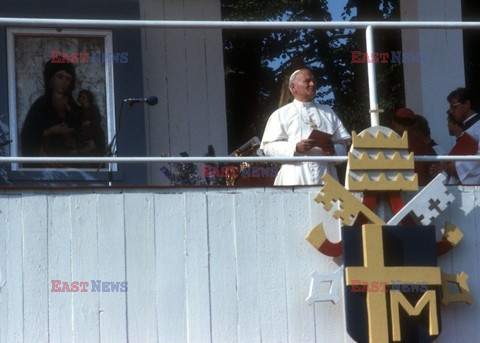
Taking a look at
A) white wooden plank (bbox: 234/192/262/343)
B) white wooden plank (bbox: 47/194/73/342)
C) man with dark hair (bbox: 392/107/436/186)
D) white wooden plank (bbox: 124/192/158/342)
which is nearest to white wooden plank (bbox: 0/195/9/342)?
white wooden plank (bbox: 47/194/73/342)

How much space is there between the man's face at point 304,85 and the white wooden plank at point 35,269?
1907 mm

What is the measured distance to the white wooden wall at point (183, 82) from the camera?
1027cm

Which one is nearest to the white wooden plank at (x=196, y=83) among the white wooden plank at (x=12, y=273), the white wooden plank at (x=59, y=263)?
the white wooden plank at (x=59, y=263)

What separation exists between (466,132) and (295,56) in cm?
413

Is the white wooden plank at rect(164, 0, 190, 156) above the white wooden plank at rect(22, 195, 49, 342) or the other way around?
above

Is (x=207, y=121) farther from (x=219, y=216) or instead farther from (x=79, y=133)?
(x=219, y=216)

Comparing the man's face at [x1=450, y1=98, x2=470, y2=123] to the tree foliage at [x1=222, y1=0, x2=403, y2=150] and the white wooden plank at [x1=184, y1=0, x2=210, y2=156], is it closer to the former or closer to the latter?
the white wooden plank at [x1=184, y1=0, x2=210, y2=156]

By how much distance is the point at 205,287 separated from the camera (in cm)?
743

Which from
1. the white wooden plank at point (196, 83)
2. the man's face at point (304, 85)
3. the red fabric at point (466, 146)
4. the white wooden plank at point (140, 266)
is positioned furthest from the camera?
the white wooden plank at point (196, 83)

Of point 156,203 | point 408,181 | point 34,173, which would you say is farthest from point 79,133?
point 408,181

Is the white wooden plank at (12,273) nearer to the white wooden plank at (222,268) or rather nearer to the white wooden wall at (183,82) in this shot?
the white wooden plank at (222,268)

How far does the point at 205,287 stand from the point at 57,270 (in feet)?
2.71

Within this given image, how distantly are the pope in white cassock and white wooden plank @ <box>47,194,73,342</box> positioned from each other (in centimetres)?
142

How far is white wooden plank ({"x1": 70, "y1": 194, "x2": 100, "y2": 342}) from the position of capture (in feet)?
23.8
